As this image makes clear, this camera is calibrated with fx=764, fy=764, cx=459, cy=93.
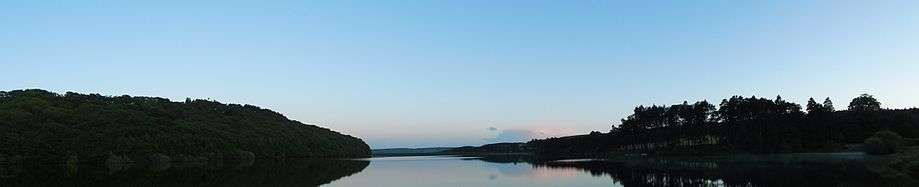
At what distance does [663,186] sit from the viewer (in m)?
37.1

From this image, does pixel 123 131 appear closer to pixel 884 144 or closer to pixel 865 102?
pixel 884 144

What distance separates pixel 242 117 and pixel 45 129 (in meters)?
66.3

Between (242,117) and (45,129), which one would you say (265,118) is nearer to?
(242,117)

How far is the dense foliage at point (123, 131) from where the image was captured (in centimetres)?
10225

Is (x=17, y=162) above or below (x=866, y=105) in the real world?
below

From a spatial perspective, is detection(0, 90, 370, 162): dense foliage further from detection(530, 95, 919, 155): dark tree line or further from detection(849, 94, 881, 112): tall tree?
detection(849, 94, 881, 112): tall tree

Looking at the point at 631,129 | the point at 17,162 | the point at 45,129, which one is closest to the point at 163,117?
the point at 45,129

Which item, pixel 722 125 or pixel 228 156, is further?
pixel 228 156

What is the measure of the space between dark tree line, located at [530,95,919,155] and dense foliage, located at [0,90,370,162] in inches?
2715

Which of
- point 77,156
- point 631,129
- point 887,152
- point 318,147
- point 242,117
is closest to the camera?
point 887,152

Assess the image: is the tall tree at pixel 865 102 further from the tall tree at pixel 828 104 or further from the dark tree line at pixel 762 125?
the tall tree at pixel 828 104

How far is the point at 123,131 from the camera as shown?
Result: 11481 centimetres

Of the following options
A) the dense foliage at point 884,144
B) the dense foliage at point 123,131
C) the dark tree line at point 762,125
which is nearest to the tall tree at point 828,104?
the dark tree line at point 762,125

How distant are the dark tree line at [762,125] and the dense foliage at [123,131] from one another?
226ft
